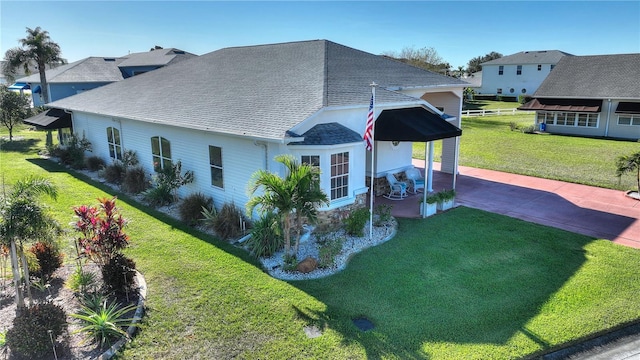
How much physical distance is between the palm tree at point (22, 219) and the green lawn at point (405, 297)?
2.48m

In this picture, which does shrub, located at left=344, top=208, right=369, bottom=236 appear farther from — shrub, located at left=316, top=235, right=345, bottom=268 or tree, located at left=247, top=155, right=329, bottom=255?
tree, located at left=247, top=155, right=329, bottom=255

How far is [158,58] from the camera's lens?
4231cm

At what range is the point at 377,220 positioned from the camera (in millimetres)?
13062

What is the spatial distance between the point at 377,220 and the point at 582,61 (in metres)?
34.4

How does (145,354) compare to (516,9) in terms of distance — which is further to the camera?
(516,9)

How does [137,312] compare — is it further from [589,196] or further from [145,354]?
[589,196]

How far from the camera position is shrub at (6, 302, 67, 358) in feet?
22.1

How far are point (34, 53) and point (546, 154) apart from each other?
42.0 metres

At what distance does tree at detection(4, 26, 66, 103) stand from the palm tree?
119ft

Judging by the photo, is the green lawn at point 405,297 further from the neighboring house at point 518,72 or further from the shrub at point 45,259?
the neighboring house at point 518,72

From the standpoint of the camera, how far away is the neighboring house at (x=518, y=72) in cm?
6216

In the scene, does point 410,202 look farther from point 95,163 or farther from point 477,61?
point 477,61

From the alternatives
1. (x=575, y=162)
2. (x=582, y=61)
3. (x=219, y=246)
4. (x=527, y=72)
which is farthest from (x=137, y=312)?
(x=527, y=72)

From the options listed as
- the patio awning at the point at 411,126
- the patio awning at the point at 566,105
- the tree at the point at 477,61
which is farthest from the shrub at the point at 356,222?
the tree at the point at 477,61
